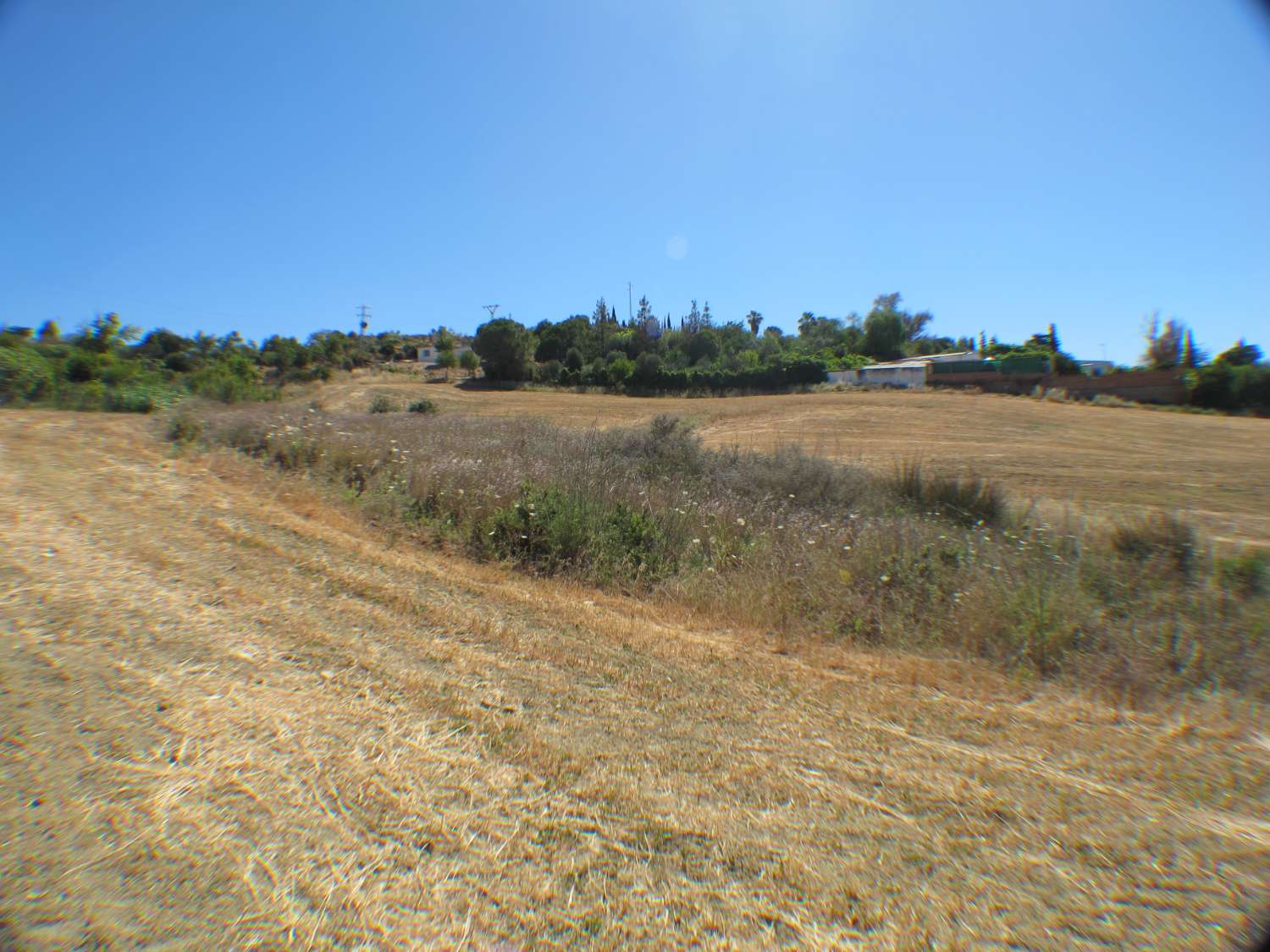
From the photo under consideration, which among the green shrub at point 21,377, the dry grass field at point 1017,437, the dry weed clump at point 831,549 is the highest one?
the green shrub at point 21,377

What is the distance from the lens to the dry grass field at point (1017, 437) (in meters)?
15.5

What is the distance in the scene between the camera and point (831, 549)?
7.48 meters

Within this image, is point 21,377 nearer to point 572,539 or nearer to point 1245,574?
point 572,539

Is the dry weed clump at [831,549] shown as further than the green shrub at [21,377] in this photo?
No

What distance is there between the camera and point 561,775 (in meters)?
3.11

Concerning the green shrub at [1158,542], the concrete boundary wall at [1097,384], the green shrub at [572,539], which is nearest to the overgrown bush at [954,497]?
the green shrub at [1158,542]

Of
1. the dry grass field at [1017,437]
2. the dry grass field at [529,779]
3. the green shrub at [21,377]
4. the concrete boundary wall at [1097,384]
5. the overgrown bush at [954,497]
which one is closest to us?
the dry grass field at [529,779]

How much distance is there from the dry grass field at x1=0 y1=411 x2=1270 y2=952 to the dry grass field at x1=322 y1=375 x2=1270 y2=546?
10.4m

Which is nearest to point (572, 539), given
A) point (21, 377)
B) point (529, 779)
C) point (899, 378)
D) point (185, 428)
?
point (529, 779)

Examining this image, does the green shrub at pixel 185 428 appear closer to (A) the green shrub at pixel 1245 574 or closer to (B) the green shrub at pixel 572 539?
(B) the green shrub at pixel 572 539

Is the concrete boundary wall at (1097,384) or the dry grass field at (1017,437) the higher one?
the concrete boundary wall at (1097,384)

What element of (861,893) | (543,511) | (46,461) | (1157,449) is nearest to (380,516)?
(543,511)

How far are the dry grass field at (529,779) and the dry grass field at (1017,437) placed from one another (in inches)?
409

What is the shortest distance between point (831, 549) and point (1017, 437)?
23478mm
